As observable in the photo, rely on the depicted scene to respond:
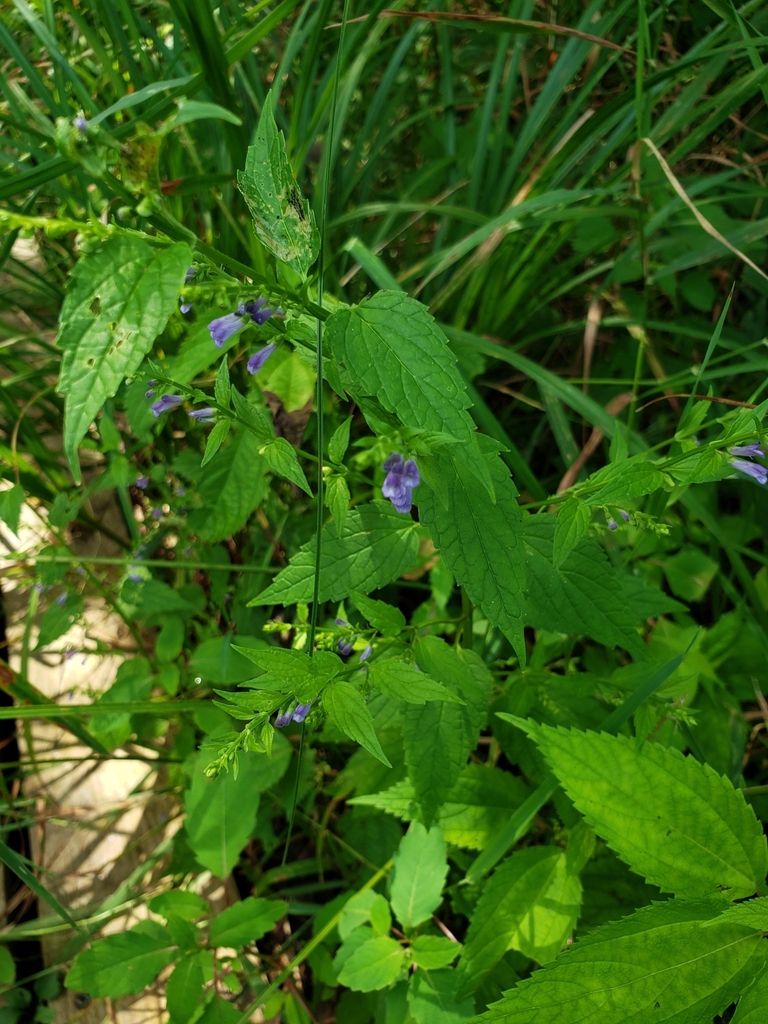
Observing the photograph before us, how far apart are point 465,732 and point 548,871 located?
0.38m

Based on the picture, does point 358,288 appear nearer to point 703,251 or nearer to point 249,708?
point 703,251

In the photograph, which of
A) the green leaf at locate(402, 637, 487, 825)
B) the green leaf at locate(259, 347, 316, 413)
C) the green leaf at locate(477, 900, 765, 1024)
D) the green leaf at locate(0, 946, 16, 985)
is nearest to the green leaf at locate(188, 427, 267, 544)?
the green leaf at locate(259, 347, 316, 413)

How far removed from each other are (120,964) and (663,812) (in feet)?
3.95

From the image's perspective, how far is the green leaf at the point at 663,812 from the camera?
3.61ft

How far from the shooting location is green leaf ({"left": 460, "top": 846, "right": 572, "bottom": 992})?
4.15ft

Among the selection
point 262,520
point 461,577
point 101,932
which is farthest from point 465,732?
point 101,932

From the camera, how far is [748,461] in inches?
40.9

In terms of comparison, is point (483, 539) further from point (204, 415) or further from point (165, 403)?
point (165, 403)

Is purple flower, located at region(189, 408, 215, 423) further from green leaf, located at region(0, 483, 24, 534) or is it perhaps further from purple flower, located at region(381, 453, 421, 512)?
green leaf, located at region(0, 483, 24, 534)

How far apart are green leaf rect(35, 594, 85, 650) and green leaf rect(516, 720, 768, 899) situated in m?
1.26

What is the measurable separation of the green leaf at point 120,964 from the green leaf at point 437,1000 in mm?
554

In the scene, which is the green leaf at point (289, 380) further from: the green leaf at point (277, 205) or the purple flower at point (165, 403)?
the green leaf at point (277, 205)

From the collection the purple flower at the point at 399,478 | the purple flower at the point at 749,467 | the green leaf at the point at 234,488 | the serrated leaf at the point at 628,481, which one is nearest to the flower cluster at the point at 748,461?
the purple flower at the point at 749,467

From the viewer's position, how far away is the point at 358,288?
216 centimetres
